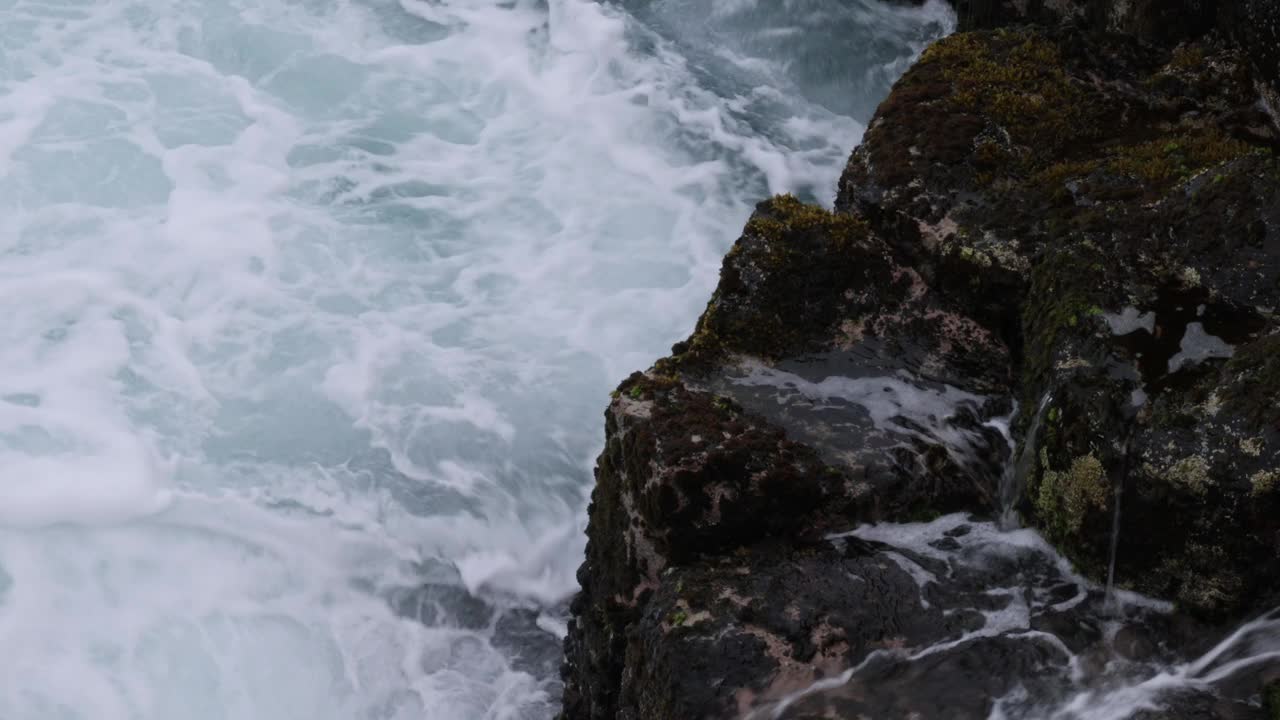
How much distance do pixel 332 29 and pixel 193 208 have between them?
4246mm

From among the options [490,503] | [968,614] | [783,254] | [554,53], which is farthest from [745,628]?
[554,53]

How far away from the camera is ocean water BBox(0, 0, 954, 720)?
850cm

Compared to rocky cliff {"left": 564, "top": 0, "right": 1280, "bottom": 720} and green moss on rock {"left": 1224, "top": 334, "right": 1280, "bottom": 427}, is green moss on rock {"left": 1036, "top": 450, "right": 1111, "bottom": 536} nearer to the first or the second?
rocky cliff {"left": 564, "top": 0, "right": 1280, "bottom": 720}

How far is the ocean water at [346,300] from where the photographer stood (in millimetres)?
8500

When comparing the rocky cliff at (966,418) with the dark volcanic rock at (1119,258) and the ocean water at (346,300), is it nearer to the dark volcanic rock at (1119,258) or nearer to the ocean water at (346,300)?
the dark volcanic rock at (1119,258)

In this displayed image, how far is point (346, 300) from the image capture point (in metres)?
11.5

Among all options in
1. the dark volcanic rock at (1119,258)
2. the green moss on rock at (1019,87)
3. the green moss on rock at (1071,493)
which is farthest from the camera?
the green moss on rock at (1019,87)

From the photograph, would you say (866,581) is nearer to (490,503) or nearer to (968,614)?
(968,614)

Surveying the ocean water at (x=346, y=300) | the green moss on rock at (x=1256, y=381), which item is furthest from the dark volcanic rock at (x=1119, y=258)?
the ocean water at (x=346, y=300)

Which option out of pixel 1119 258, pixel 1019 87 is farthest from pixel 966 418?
pixel 1019 87

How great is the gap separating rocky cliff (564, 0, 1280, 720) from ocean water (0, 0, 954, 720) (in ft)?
7.59

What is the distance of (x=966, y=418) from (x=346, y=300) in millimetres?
6827

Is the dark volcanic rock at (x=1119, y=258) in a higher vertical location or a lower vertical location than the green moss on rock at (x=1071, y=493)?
higher

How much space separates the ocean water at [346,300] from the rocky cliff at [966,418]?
2.31m
